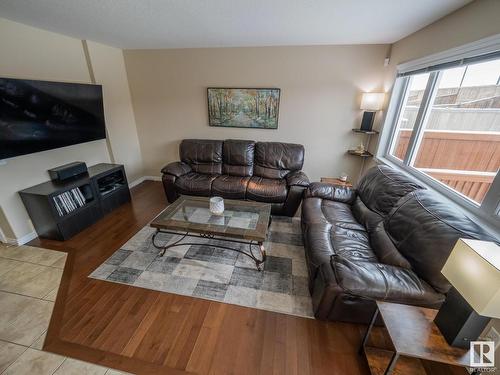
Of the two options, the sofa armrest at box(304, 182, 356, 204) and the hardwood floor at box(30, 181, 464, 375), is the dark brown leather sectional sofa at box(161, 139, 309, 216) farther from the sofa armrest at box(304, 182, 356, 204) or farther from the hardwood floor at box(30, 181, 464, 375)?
the hardwood floor at box(30, 181, 464, 375)

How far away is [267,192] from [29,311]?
2.49 m

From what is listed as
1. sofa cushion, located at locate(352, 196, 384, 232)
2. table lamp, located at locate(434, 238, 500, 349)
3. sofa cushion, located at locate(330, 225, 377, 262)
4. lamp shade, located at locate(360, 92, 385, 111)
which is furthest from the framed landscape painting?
table lamp, located at locate(434, 238, 500, 349)

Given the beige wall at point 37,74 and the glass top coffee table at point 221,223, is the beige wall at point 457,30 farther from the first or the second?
the beige wall at point 37,74

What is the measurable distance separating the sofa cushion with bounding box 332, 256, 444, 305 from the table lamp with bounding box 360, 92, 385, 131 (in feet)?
8.21

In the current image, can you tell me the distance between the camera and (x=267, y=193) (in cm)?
287

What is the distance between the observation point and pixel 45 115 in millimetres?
2295

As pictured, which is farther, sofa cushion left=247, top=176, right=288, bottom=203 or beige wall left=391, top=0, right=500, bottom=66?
sofa cushion left=247, top=176, right=288, bottom=203

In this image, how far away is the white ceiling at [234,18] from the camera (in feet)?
5.92

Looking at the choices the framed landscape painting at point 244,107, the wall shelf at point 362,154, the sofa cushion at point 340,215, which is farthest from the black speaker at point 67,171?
the wall shelf at point 362,154

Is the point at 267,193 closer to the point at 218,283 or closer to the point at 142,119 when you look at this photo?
the point at 218,283

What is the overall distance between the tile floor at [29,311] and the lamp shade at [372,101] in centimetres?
384

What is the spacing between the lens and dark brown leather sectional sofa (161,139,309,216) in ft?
9.50

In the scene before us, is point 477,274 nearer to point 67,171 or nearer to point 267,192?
point 267,192

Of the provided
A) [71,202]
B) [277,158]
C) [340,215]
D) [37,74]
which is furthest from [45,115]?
[340,215]
